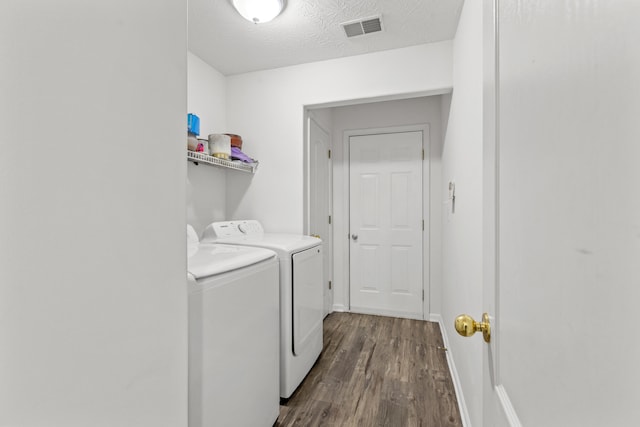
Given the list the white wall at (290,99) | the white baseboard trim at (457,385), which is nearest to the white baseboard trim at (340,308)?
the white baseboard trim at (457,385)

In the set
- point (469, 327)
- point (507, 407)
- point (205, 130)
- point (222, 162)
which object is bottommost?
point (507, 407)

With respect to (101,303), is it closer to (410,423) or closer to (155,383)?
(155,383)

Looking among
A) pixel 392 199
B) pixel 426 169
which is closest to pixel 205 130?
pixel 392 199

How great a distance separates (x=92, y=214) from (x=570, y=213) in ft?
2.44

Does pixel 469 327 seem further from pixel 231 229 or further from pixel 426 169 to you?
pixel 426 169

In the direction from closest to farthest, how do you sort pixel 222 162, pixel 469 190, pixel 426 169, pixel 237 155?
pixel 469 190 < pixel 222 162 < pixel 237 155 < pixel 426 169

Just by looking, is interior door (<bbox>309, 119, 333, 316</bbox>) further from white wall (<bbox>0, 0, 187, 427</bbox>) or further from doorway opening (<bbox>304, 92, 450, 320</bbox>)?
white wall (<bbox>0, 0, 187, 427</bbox>)

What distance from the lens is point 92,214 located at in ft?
1.76

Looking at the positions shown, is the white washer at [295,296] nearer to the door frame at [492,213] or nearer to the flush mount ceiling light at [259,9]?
the door frame at [492,213]

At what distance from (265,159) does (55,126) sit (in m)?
2.15

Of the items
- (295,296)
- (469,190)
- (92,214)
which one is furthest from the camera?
(295,296)

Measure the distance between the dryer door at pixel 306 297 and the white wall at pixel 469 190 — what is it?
0.98 m

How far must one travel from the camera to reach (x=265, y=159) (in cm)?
260

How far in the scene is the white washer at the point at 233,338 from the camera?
1054mm
